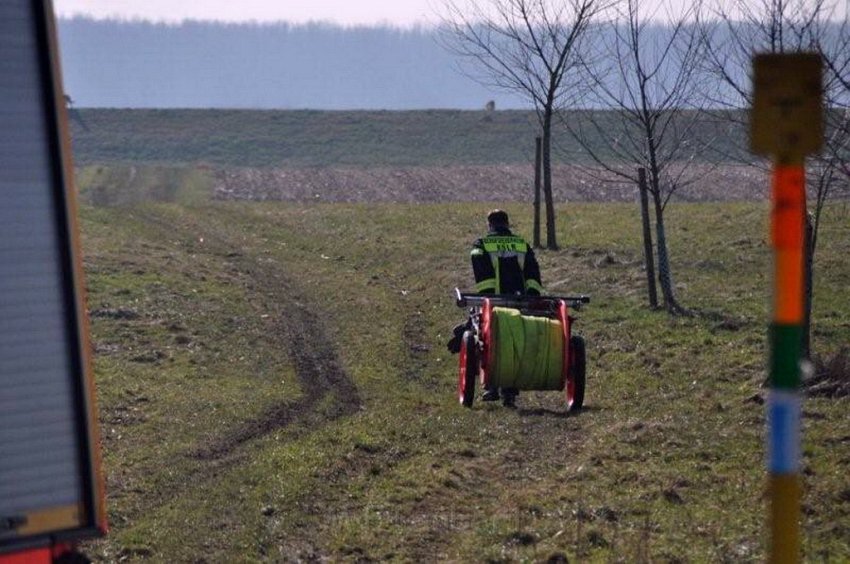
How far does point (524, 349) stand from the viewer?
42.2ft

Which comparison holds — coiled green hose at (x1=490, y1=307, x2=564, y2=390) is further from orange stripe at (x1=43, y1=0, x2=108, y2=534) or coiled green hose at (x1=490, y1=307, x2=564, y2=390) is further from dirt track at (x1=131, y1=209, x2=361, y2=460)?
orange stripe at (x1=43, y1=0, x2=108, y2=534)

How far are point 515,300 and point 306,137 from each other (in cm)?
6122

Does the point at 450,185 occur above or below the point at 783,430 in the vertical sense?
below

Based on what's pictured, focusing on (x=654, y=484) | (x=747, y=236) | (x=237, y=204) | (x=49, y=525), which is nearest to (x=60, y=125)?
(x=49, y=525)

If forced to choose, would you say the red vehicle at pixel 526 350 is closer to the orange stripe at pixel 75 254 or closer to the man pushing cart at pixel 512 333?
the man pushing cart at pixel 512 333

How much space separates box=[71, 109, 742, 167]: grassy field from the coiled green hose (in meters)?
49.3

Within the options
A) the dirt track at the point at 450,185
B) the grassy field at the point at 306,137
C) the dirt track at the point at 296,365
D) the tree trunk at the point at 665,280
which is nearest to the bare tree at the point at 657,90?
the tree trunk at the point at 665,280

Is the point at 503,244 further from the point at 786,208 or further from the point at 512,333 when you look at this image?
the point at 786,208

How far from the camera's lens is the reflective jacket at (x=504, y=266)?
1423cm

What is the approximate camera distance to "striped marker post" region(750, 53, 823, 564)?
5035 millimetres

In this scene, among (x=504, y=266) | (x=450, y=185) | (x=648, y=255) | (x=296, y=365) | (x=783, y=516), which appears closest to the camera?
(x=783, y=516)

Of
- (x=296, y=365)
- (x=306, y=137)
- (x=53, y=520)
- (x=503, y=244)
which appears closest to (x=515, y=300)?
(x=503, y=244)

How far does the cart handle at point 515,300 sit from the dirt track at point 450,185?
27.4m

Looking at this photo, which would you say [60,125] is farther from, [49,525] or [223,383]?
[223,383]
